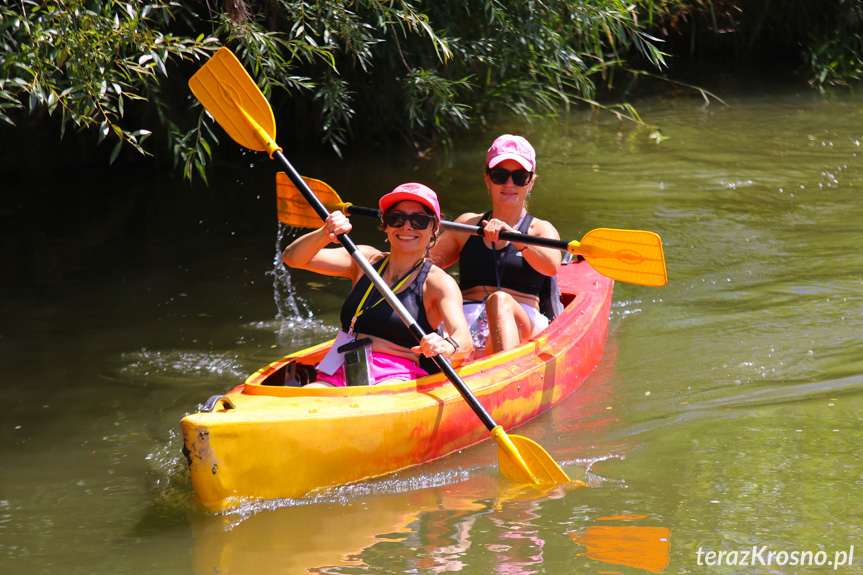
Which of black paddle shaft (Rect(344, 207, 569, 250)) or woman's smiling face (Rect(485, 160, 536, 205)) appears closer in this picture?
black paddle shaft (Rect(344, 207, 569, 250))

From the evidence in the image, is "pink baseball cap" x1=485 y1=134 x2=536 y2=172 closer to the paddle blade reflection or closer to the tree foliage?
the tree foliage

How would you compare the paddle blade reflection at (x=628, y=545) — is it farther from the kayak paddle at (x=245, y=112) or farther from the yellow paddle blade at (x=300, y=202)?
the yellow paddle blade at (x=300, y=202)

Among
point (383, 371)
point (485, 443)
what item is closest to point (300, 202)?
point (383, 371)

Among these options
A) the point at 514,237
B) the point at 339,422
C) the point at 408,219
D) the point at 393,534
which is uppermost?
the point at 408,219

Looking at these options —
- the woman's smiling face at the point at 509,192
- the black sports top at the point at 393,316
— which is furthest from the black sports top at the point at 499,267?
the black sports top at the point at 393,316

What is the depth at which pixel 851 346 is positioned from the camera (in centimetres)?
456

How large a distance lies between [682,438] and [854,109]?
26.5ft

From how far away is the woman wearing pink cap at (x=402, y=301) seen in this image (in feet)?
11.8

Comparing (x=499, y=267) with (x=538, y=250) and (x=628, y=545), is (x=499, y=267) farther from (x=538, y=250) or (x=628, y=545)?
(x=628, y=545)

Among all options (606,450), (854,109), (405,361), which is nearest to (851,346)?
(606,450)

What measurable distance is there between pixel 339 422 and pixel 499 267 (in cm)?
141

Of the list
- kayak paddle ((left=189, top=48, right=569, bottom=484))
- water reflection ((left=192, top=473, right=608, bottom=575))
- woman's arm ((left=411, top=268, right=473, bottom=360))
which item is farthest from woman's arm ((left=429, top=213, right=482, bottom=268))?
water reflection ((left=192, top=473, right=608, bottom=575))

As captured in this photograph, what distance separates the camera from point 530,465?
3.43m

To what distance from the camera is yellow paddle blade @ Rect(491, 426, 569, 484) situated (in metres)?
3.38
